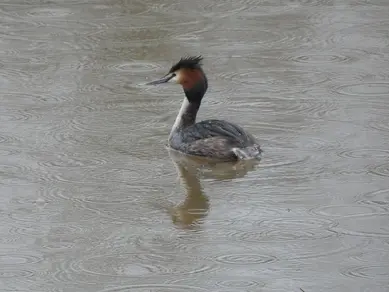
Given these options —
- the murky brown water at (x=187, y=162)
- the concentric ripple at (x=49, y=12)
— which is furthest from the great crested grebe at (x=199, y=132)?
the concentric ripple at (x=49, y=12)

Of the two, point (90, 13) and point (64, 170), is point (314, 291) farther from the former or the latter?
point (90, 13)

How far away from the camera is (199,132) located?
11.8 meters

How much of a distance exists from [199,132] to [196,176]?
83 cm

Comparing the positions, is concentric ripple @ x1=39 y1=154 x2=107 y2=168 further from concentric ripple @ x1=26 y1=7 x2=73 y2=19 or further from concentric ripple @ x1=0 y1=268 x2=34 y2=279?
concentric ripple @ x1=26 y1=7 x2=73 y2=19

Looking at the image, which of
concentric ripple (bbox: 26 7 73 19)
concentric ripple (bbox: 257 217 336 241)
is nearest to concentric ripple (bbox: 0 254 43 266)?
concentric ripple (bbox: 257 217 336 241)

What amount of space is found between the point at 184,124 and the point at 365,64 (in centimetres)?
316

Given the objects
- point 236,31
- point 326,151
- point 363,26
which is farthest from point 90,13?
point 326,151

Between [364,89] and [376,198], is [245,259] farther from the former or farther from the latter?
[364,89]

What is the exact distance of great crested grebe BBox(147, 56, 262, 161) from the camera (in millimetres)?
11508

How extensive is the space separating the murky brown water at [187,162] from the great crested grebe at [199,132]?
0.60 feet

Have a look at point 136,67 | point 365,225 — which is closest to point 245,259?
point 365,225

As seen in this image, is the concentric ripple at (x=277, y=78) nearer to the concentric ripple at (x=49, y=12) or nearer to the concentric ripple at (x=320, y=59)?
the concentric ripple at (x=320, y=59)

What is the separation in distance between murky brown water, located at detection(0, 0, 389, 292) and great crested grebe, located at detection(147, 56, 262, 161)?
0.18 metres

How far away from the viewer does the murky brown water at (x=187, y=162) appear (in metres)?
8.64
